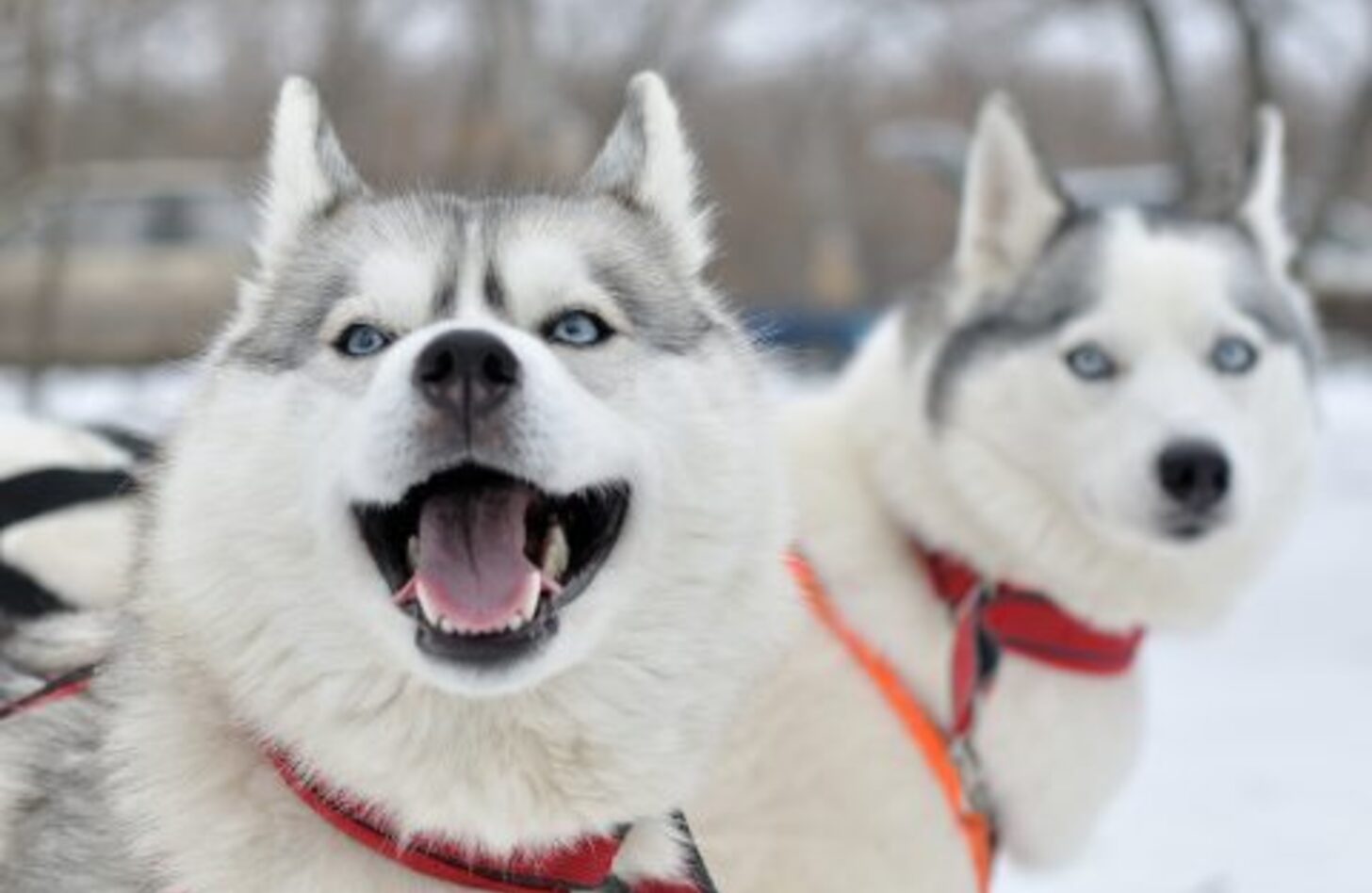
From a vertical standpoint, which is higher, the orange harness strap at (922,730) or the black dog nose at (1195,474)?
the black dog nose at (1195,474)

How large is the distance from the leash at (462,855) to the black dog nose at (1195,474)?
5.75 feet

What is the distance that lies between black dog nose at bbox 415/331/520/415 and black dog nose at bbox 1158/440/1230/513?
1933mm

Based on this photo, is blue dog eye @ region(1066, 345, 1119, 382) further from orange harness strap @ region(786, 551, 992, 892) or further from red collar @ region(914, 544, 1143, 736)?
orange harness strap @ region(786, 551, 992, 892)

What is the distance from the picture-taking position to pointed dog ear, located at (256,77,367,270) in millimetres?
2539

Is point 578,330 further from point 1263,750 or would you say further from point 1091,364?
point 1263,750

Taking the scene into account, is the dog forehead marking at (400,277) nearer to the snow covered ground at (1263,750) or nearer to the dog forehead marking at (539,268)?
the dog forehead marking at (539,268)

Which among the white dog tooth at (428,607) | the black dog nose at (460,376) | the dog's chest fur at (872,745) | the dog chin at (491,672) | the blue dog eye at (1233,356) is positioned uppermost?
the blue dog eye at (1233,356)

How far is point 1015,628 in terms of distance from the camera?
3.60m

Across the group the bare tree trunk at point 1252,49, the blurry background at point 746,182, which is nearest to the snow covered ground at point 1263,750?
the blurry background at point 746,182

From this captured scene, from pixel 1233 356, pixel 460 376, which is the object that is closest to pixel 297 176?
pixel 460 376

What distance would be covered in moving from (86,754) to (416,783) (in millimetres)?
458

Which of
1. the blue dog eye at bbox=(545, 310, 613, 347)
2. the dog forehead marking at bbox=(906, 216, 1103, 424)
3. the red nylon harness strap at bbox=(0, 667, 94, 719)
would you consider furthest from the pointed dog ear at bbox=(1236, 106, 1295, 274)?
the red nylon harness strap at bbox=(0, 667, 94, 719)

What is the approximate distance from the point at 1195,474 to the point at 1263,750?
3.70 meters

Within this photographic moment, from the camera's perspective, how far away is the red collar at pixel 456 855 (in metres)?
2.13
